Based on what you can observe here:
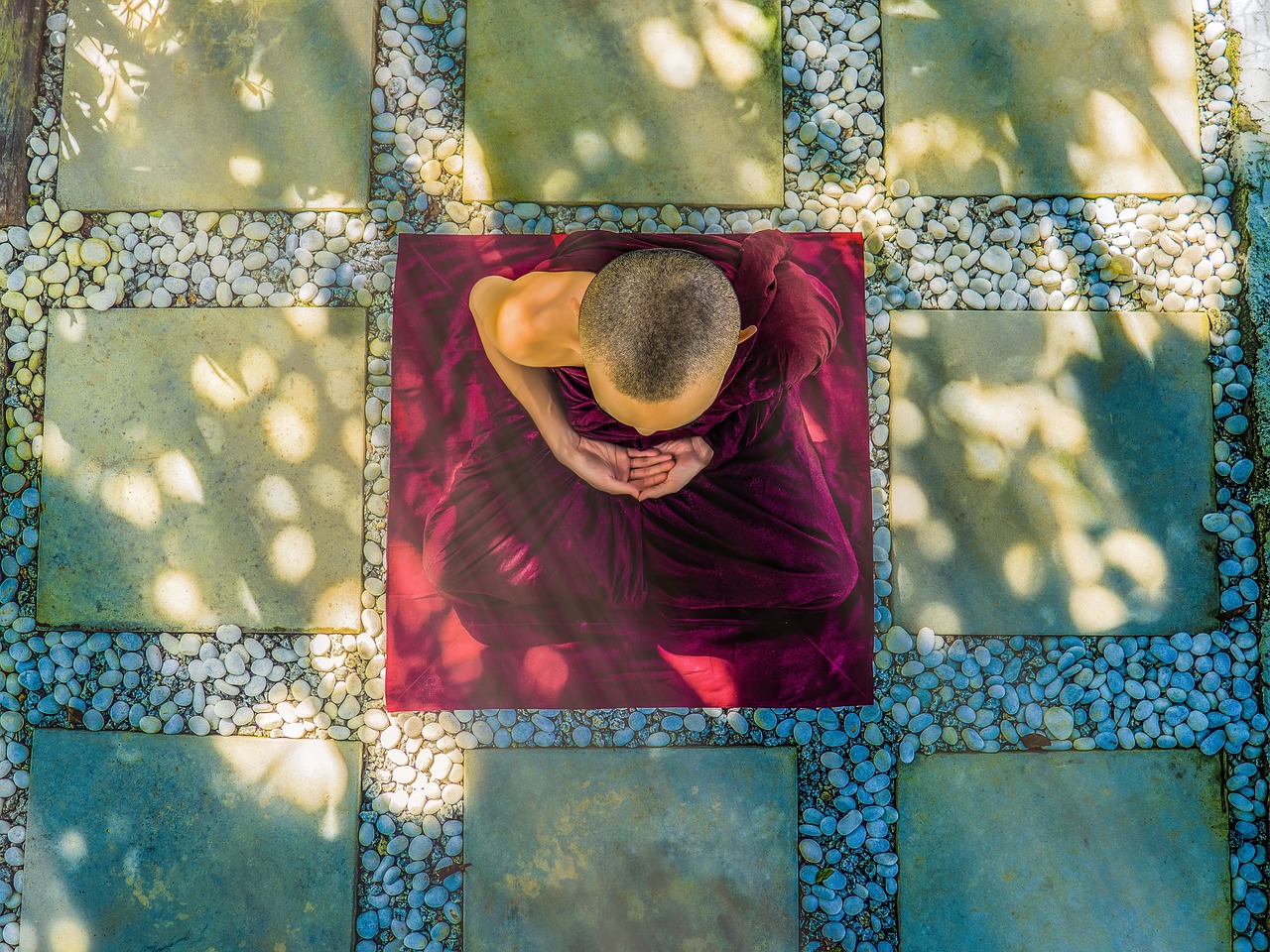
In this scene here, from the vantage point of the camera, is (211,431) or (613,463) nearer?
(613,463)

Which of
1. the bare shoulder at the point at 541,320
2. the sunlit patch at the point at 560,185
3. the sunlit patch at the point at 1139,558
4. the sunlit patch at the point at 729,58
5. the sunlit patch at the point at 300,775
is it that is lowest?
the sunlit patch at the point at 300,775

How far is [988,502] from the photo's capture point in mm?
2031

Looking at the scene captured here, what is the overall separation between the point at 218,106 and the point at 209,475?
0.97 metres

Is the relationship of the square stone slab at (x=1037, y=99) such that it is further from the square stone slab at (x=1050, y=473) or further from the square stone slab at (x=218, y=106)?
the square stone slab at (x=218, y=106)

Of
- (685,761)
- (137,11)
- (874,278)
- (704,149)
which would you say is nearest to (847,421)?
(874,278)

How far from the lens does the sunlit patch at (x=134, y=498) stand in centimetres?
203

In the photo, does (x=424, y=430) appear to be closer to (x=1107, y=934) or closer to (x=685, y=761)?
(x=685, y=761)

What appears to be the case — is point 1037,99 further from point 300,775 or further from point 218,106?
point 300,775

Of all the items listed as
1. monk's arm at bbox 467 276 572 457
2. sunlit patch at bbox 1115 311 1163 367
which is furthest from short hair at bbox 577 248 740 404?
sunlit patch at bbox 1115 311 1163 367

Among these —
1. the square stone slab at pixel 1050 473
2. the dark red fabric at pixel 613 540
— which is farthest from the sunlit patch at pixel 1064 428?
the dark red fabric at pixel 613 540

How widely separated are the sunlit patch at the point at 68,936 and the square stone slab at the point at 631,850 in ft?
3.12

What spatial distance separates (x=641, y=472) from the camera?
5.68 ft

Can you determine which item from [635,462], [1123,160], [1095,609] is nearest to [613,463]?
[635,462]

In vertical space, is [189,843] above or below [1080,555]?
below
